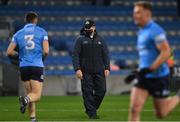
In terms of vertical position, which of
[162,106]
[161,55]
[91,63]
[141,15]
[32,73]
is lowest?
[91,63]

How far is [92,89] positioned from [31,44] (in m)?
2.90

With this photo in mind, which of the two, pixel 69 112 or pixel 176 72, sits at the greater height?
pixel 69 112

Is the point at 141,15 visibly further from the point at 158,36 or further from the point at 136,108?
the point at 136,108

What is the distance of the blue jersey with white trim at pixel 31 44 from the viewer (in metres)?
13.0

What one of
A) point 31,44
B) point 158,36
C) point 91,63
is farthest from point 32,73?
point 158,36

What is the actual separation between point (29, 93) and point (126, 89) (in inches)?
552

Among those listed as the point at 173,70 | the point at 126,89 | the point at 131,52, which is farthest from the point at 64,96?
the point at 131,52

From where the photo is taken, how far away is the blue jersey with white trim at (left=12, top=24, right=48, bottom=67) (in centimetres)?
1300

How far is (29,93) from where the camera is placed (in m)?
13.0

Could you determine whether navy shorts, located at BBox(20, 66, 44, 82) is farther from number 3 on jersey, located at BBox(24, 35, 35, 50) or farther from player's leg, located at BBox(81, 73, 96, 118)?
player's leg, located at BBox(81, 73, 96, 118)

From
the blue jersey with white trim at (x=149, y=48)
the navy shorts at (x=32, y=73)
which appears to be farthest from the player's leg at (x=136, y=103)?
the navy shorts at (x=32, y=73)

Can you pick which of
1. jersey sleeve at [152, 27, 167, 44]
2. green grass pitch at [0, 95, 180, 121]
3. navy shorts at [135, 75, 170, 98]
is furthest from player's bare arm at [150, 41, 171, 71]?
green grass pitch at [0, 95, 180, 121]

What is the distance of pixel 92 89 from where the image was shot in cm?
1545

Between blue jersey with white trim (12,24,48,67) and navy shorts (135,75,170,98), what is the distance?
11.9 feet
